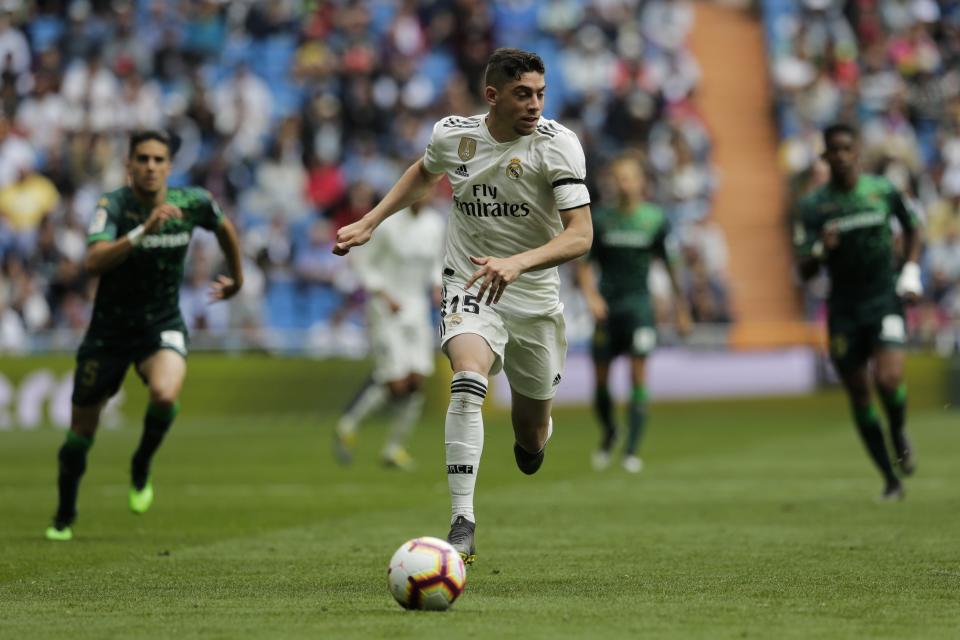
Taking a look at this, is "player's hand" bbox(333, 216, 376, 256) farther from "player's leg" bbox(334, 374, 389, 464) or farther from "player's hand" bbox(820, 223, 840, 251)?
"player's leg" bbox(334, 374, 389, 464)

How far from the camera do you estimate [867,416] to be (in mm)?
12312

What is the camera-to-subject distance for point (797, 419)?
78.7 ft

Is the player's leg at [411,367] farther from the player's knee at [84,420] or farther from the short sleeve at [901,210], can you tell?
the player's knee at [84,420]

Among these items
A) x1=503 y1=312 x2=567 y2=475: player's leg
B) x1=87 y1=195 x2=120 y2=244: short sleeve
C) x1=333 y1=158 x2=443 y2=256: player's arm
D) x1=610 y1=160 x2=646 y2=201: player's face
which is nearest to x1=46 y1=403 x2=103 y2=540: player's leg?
x1=87 y1=195 x2=120 y2=244: short sleeve

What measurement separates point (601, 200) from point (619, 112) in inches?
108

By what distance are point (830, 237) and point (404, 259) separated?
6077mm

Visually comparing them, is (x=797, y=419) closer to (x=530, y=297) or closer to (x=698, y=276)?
(x=698, y=276)

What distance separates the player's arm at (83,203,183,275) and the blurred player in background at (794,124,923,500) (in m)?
4.94

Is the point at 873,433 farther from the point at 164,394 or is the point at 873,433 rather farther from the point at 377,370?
the point at 377,370

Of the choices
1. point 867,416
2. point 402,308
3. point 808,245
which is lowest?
point 867,416

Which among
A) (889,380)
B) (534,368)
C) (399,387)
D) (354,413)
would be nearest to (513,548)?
(534,368)

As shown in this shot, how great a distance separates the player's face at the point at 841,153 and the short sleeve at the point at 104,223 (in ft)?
17.0

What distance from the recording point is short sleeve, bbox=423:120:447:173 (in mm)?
8414

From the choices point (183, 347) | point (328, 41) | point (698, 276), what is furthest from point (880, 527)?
point (328, 41)
